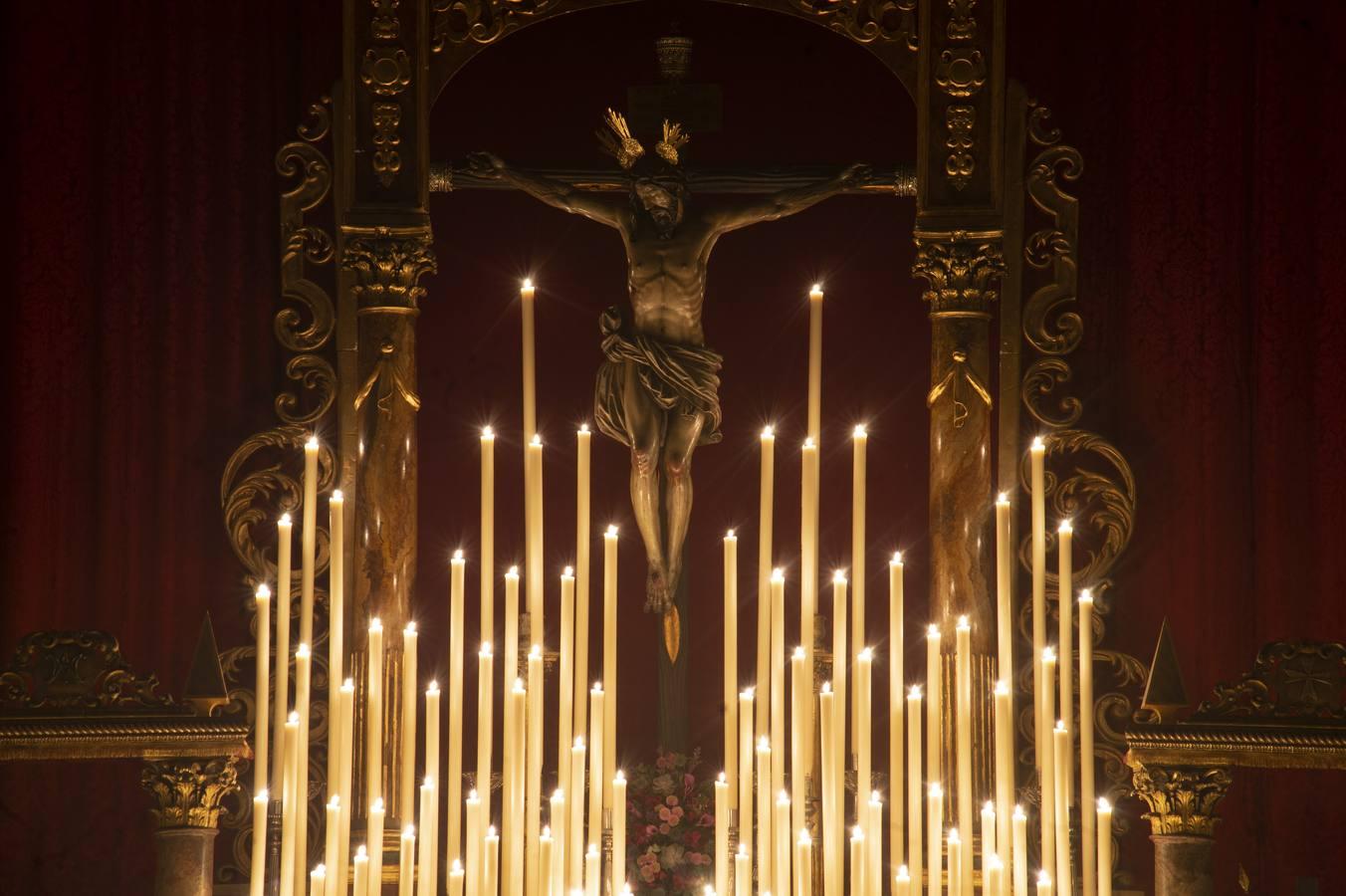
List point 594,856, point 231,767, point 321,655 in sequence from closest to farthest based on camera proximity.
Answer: point 594,856 < point 231,767 < point 321,655

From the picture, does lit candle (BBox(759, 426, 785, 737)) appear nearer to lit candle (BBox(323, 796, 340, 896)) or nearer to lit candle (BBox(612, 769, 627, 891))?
lit candle (BBox(612, 769, 627, 891))

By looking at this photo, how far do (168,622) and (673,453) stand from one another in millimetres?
1152

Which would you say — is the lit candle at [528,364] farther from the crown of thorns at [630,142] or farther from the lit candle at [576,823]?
the lit candle at [576,823]

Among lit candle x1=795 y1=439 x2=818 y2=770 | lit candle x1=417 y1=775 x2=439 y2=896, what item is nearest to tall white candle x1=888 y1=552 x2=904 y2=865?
lit candle x1=795 y1=439 x2=818 y2=770

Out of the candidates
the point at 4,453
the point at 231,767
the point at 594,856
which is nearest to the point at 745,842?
the point at 594,856

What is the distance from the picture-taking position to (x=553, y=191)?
389 cm

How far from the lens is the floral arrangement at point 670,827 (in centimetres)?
356

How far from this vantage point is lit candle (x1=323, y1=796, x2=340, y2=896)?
273cm

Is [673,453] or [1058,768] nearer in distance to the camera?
[1058,768]

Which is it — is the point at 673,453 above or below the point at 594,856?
above

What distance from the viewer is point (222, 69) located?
13.6 ft

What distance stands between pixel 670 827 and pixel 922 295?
1.23 metres

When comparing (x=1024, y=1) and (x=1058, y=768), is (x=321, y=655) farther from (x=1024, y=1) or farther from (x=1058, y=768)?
(x=1024, y=1)

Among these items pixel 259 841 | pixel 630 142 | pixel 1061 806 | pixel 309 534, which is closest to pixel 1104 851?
pixel 1061 806
